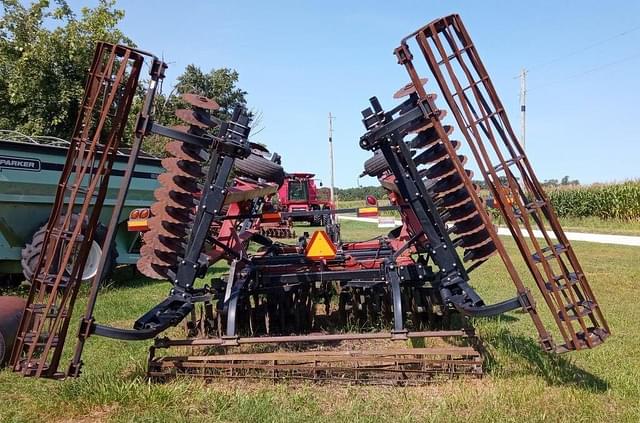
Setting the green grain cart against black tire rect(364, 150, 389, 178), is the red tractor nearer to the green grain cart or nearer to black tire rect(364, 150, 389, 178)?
the green grain cart

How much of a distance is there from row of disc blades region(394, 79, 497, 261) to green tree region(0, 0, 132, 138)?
36.0 ft

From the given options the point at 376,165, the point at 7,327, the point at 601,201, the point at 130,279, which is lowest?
the point at 7,327

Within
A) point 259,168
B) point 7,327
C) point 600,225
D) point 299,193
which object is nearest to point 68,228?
point 7,327

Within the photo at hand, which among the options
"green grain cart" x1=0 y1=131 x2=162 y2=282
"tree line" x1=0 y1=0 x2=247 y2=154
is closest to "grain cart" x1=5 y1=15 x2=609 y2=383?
"green grain cart" x1=0 y1=131 x2=162 y2=282

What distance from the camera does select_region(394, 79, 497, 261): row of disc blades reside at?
436cm

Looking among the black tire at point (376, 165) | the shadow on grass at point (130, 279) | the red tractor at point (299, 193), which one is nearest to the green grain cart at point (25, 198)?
the shadow on grass at point (130, 279)

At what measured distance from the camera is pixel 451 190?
443 cm

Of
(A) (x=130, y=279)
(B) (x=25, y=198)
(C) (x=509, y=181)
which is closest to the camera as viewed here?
(C) (x=509, y=181)

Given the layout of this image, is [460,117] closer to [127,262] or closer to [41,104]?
[127,262]

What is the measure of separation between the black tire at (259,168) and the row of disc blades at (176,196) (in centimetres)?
151

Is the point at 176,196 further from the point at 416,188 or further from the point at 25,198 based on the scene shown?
the point at 25,198

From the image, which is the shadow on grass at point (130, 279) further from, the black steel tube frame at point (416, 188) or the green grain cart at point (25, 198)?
the black steel tube frame at point (416, 188)

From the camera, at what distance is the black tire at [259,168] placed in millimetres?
6172

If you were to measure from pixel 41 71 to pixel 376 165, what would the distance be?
35.5 ft
